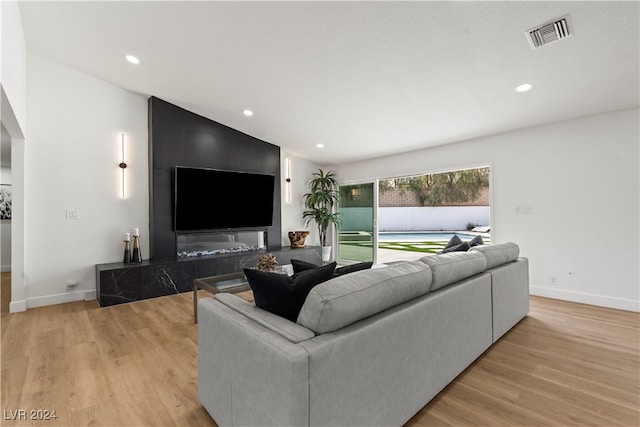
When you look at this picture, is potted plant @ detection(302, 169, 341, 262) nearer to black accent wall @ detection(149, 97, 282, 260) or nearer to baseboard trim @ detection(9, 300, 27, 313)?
black accent wall @ detection(149, 97, 282, 260)

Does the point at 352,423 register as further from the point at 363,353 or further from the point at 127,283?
the point at 127,283

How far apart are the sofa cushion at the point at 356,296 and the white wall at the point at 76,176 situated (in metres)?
4.01

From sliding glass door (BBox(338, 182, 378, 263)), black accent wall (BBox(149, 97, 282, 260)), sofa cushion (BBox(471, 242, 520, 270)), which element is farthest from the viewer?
sliding glass door (BBox(338, 182, 378, 263))

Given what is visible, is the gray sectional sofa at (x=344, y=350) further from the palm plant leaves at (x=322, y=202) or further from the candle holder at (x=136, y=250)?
the palm plant leaves at (x=322, y=202)

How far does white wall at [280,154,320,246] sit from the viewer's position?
20.6 feet

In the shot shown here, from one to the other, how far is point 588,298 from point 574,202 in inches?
46.1

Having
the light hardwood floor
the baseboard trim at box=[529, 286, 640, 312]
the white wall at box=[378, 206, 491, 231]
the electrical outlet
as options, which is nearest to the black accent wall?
the electrical outlet

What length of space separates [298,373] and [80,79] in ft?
15.8

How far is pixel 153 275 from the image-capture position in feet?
12.9

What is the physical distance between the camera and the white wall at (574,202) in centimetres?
341

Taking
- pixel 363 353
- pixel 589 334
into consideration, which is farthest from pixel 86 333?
pixel 589 334

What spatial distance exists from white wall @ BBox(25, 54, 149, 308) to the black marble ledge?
0.39 m

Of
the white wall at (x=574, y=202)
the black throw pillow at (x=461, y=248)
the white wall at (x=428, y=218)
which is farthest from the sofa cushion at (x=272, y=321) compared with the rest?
the white wall at (x=428, y=218)

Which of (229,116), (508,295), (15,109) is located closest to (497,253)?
(508,295)
